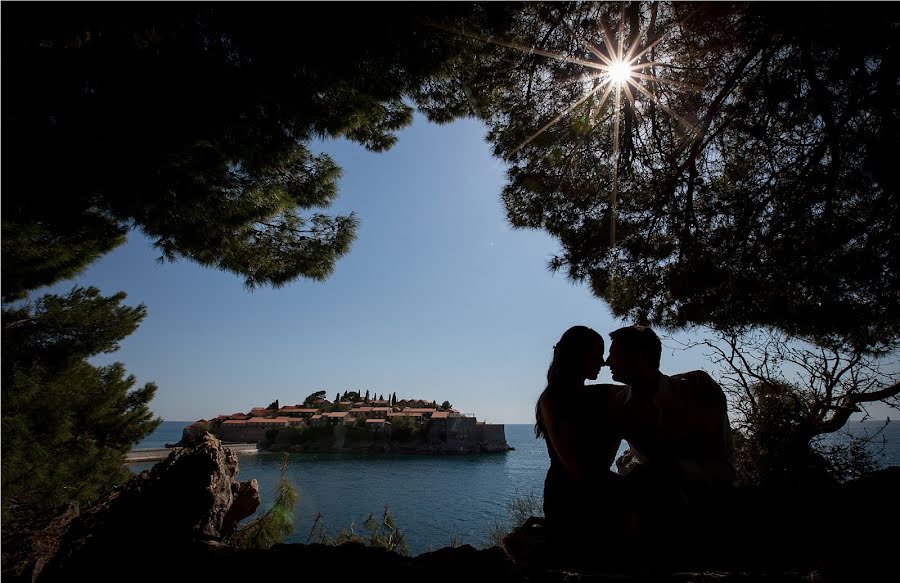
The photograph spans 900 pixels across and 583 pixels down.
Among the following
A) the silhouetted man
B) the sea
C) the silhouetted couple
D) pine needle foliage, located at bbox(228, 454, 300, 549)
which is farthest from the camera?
the sea

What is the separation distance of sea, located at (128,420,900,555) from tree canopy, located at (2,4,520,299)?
598 cm

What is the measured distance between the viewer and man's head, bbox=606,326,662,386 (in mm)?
1875

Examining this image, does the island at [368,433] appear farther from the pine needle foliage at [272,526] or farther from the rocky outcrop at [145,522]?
the rocky outcrop at [145,522]

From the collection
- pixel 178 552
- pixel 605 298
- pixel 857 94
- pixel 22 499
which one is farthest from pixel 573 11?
pixel 22 499

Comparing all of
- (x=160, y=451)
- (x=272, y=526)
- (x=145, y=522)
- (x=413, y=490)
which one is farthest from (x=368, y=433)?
A: (x=145, y=522)

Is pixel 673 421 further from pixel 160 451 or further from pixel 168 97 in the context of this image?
pixel 160 451

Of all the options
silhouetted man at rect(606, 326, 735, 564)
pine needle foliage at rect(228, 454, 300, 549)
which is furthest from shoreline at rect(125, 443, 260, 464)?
silhouetted man at rect(606, 326, 735, 564)

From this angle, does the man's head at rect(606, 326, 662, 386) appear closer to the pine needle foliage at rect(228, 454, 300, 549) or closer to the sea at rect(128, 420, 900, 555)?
the pine needle foliage at rect(228, 454, 300, 549)

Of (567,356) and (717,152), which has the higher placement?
(717,152)

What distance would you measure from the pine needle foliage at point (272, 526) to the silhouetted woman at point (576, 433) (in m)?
4.41

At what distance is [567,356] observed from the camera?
6.06ft

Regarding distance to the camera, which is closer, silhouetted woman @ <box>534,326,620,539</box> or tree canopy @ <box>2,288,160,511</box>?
silhouetted woman @ <box>534,326,620,539</box>

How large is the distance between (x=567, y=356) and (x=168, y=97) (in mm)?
3017

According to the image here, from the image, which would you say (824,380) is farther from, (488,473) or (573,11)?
(488,473)
